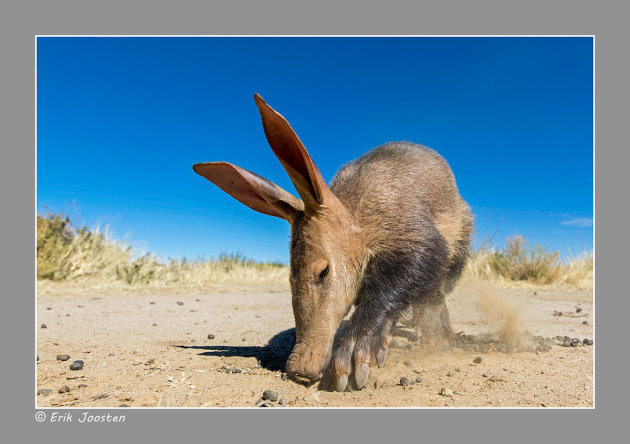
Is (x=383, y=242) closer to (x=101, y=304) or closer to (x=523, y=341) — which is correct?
(x=523, y=341)

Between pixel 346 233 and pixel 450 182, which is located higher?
pixel 450 182

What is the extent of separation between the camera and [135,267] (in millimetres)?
13031

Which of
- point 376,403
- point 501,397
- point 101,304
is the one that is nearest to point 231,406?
point 376,403

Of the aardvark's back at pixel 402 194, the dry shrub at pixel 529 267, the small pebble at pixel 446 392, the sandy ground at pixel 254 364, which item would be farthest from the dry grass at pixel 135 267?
the small pebble at pixel 446 392

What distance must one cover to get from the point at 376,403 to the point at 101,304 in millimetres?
6927

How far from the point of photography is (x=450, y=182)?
5070mm

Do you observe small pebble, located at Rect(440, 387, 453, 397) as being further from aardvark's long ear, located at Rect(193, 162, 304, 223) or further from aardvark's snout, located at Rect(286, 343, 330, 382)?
aardvark's long ear, located at Rect(193, 162, 304, 223)

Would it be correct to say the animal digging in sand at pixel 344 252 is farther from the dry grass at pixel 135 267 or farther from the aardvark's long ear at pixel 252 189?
the dry grass at pixel 135 267

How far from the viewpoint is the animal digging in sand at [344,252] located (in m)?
3.20

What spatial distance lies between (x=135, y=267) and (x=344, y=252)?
11130mm

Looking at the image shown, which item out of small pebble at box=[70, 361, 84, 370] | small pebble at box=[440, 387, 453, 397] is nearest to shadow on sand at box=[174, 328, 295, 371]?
small pebble at box=[70, 361, 84, 370]

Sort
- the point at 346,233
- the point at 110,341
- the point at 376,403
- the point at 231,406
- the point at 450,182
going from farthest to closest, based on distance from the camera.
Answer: the point at 450,182 < the point at 110,341 < the point at 346,233 < the point at 376,403 < the point at 231,406

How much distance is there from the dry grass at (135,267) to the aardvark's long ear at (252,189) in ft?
27.1

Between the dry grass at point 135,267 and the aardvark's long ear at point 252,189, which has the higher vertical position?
the aardvark's long ear at point 252,189
